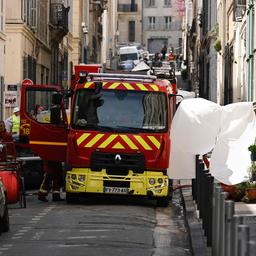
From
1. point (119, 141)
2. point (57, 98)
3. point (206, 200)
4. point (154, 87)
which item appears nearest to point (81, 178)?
point (119, 141)

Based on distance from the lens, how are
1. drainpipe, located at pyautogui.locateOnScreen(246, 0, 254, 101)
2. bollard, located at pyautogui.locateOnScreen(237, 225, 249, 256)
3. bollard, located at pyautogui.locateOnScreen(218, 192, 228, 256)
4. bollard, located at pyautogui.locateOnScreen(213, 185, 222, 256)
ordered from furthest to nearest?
drainpipe, located at pyautogui.locateOnScreen(246, 0, 254, 101) → bollard, located at pyautogui.locateOnScreen(213, 185, 222, 256) → bollard, located at pyautogui.locateOnScreen(218, 192, 228, 256) → bollard, located at pyautogui.locateOnScreen(237, 225, 249, 256)

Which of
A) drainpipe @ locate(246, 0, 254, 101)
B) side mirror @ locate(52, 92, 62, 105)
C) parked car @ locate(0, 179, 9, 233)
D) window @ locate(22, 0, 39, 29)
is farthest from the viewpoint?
window @ locate(22, 0, 39, 29)

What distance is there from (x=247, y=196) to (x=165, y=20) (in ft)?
389

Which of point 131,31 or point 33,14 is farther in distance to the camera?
point 131,31

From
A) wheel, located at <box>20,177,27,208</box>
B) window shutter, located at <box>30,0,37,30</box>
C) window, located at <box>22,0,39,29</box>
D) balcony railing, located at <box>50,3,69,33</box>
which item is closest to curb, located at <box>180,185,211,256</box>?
wheel, located at <box>20,177,27,208</box>

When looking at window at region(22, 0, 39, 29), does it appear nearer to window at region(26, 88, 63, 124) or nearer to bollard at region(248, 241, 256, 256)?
window at region(26, 88, 63, 124)

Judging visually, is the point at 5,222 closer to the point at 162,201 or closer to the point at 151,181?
the point at 151,181

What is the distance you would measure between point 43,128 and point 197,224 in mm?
7011

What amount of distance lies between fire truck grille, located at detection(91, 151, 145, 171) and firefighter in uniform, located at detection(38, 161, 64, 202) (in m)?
1.57

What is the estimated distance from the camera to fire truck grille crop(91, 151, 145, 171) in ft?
69.9

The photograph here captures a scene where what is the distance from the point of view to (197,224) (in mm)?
16656

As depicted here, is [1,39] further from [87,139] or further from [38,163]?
[87,139]

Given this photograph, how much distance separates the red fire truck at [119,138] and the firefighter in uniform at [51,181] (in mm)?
855

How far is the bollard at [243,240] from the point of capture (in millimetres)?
7758
